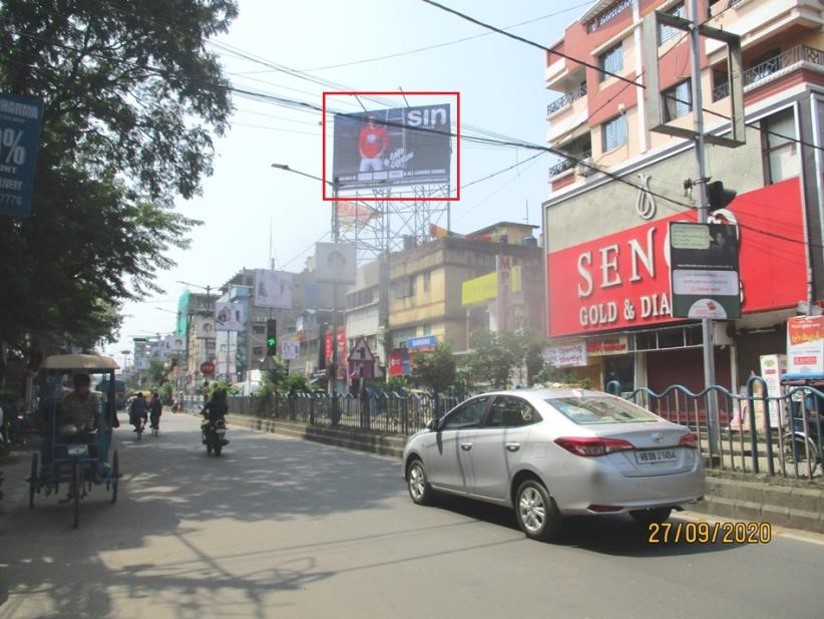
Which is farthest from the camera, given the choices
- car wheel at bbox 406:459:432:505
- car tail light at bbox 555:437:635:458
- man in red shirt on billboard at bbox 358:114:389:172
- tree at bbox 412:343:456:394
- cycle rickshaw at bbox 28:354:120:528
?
man in red shirt on billboard at bbox 358:114:389:172

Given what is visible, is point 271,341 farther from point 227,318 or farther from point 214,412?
point 227,318


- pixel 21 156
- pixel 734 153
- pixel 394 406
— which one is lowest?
pixel 394 406

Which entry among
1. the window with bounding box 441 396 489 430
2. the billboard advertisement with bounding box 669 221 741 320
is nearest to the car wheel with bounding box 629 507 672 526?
the window with bounding box 441 396 489 430

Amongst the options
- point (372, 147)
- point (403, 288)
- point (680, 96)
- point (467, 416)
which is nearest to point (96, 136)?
point (467, 416)

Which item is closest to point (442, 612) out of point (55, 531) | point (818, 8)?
point (55, 531)

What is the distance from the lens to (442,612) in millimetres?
4641

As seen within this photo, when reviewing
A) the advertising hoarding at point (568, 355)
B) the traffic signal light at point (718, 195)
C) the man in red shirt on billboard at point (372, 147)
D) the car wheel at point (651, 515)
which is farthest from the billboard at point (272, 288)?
the car wheel at point (651, 515)

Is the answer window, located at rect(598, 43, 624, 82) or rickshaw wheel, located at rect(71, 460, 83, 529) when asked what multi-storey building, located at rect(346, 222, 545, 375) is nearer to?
window, located at rect(598, 43, 624, 82)

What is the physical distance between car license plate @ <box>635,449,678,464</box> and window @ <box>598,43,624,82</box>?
22092mm

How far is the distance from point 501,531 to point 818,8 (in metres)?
19.3

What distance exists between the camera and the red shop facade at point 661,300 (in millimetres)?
17953

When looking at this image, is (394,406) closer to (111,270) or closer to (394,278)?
(111,270)

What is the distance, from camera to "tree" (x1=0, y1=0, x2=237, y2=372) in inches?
468
